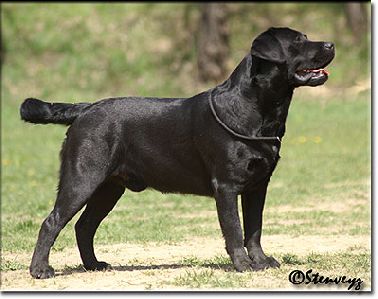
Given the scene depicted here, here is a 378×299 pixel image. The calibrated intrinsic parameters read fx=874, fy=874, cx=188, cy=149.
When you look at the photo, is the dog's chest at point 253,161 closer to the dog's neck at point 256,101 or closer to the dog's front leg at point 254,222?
the dog's neck at point 256,101

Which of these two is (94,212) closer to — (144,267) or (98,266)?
(98,266)

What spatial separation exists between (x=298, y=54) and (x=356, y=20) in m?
21.1

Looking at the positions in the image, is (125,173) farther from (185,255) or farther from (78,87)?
(78,87)

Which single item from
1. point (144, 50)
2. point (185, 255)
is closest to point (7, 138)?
point (144, 50)

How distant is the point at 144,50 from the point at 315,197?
15299 millimetres

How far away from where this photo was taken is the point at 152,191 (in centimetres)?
1396

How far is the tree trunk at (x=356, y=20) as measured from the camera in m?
27.3

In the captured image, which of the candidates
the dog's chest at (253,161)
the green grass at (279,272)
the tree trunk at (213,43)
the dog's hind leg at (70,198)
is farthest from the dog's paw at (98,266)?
the tree trunk at (213,43)

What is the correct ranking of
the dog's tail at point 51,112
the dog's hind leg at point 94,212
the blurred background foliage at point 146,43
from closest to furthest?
the dog's tail at point 51,112 → the dog's hind leg at point 94,212 → the blurred background foliage at point 146,43

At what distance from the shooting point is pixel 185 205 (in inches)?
492

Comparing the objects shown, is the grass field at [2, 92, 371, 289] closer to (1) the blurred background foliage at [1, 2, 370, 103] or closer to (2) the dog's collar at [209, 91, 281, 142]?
(2) the dog's collar at [209, 91, 281, 142]

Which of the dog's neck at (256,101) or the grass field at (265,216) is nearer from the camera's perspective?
the dog's neck at (256,101)

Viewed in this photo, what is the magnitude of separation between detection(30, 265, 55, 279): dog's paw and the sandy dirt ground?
0.05m

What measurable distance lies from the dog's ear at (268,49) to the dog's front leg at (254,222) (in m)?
1.08
